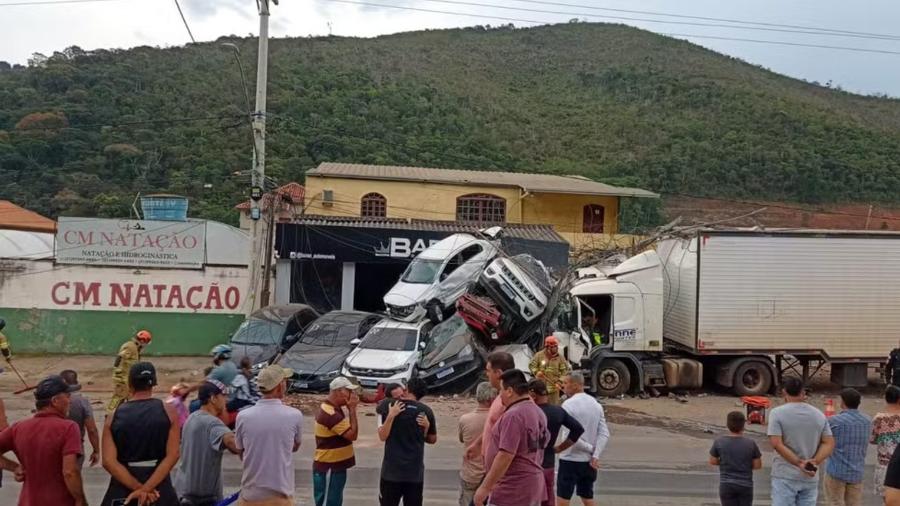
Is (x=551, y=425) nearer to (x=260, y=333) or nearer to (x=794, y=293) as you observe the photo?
(x=794, y=293)

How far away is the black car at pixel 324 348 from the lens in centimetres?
1642

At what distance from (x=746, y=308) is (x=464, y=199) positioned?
17.8 m

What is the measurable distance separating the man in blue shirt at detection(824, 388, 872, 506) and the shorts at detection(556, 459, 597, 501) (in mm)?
2116

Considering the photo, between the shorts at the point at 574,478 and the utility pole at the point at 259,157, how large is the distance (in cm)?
1473

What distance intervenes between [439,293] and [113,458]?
14422 mm

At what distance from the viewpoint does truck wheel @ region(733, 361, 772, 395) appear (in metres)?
17.7

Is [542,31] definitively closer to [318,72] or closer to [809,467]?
[318,72]

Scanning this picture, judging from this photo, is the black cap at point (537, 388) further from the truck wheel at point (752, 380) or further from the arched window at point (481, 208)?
the arched window at point (481, 208)

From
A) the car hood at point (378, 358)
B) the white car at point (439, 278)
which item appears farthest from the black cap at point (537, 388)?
the white car at point (439, 278)

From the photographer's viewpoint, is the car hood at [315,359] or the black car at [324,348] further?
the car hood at [315,359]

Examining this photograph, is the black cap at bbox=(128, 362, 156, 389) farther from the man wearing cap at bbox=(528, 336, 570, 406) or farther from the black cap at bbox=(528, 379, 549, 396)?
the man wearing cap at bbox=(528, 336, 570, 406)

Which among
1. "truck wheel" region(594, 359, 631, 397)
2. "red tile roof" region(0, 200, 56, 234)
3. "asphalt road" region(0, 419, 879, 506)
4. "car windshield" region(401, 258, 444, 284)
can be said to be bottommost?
"asphalt road" region(0, 419, 879, 506)

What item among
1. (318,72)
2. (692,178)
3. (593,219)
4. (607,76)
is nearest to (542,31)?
(607,76)

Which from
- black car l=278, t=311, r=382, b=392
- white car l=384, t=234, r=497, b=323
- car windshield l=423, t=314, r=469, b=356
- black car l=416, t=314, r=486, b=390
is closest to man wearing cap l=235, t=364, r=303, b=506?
black car l=416, t=314, r=486, b=390
